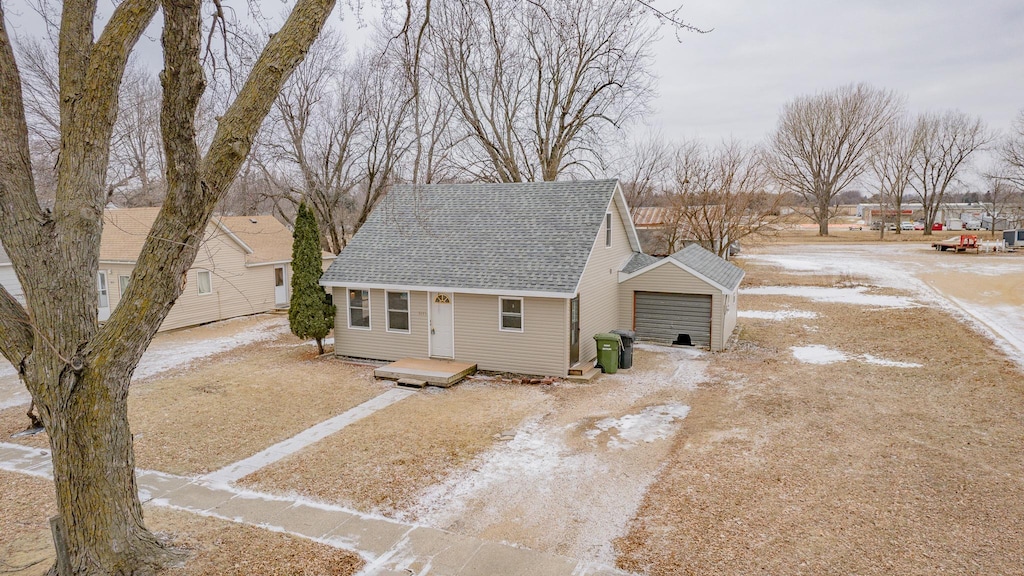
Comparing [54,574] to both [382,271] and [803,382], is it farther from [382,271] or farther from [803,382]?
[803,382]

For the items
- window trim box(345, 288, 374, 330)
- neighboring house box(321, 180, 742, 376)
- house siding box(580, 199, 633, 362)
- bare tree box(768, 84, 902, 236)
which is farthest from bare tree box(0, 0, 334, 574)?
bare tree box(768, 84, 902, 236)

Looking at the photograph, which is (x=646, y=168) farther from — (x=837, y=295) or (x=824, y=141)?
(x=824, y=141)

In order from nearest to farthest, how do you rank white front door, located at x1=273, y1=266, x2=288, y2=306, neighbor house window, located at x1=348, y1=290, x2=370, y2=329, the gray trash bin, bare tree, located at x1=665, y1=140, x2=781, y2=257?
the gray trash bin → neighbor house window, located at x1=348, y1=290, x2=370, y2=329 → white front door, located at x1=273, y1=266, x2=288, y2=306 → bare tree, located at x1=665, y1=140, x2=781, y2=257

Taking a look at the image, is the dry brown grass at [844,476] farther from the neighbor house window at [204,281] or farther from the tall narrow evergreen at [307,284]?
the neighbor house window at [204,281]

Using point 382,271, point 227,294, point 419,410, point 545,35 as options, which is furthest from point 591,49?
point 419,410

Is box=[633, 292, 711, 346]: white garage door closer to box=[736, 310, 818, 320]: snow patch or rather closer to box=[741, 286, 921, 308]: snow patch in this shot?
box=[736, 310, 818, 320]: snow patch

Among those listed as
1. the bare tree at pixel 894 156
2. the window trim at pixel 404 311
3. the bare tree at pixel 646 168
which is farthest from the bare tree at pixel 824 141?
the window trim at pixel 404 311
